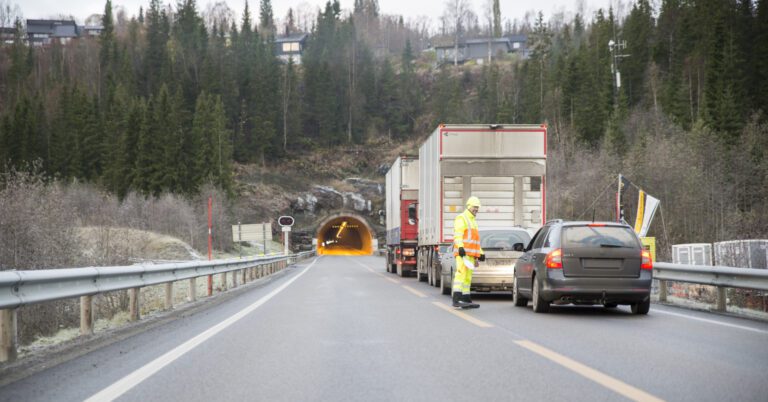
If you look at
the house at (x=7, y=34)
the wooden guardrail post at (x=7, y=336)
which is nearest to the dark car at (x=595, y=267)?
the wooden guardrail post at (x=7, y=336)

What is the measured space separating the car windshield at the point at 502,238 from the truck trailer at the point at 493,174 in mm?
2556

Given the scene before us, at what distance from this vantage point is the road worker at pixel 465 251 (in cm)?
1394

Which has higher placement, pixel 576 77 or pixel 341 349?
pixel 576 77

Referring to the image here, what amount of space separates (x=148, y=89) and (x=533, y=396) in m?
108

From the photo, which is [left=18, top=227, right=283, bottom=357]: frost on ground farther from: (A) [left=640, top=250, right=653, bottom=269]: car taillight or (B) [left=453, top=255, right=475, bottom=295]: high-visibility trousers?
(A) [left=640, top=250, right=653, bottom=269]: car taillight

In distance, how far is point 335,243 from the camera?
120375 millimetres

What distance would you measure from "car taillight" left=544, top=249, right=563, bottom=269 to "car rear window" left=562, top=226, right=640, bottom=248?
0.58 feet

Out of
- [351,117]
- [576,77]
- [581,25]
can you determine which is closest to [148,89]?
[351,117]

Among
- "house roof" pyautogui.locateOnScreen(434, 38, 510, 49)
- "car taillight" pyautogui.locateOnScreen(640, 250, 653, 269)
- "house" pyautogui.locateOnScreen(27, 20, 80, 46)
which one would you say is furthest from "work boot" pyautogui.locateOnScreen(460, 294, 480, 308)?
"house" pyautogui.locateOnScreen(27, 20, 80, 46)

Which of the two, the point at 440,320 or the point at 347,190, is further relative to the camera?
the point at 347,190

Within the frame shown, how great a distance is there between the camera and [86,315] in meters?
10.1

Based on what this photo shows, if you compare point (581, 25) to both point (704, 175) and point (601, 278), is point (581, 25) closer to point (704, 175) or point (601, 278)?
point (704, 175)

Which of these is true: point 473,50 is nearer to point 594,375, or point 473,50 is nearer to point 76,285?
point 76,285

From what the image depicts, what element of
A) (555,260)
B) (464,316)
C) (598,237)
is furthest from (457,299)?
(598,237)
